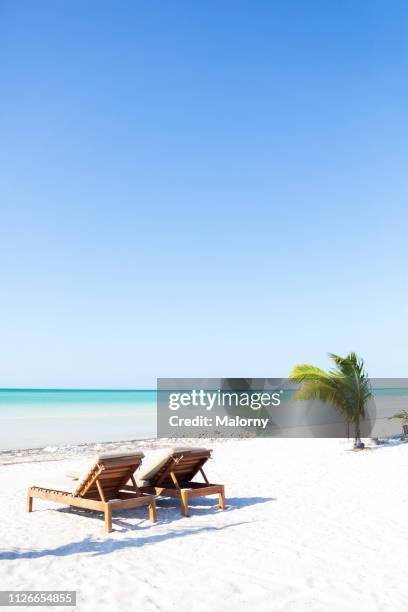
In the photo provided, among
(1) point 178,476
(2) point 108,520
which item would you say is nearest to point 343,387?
(1) point 178,476

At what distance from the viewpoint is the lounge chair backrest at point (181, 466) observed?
7473 mm

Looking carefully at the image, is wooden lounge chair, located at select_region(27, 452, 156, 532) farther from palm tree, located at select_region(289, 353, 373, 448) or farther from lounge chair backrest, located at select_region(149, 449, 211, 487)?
palm tree, located at select_region(289, 353, 373, 448)

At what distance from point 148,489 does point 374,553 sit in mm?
3367

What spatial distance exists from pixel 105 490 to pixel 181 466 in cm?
113

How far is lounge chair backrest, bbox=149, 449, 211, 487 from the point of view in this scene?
7473mm

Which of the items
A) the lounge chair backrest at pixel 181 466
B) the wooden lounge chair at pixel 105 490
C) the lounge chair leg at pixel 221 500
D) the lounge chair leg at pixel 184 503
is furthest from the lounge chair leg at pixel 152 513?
the lounge chair leg at pixel 221 500

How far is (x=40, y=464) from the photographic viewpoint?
1314cm

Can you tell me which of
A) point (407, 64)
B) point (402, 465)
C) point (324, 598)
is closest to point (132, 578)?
point (324, 598)

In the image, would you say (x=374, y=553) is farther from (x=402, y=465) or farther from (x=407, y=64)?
(x=407, y=64)

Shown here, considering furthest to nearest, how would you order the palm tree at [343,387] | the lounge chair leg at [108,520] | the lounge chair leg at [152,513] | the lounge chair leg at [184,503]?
the palm tree at [343,387], the lounge chair leg at [184,503], the lounge chair leg at [152,513], the lounge chair leg at [108,520]

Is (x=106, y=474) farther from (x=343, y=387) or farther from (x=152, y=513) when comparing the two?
(x=343, y=387)

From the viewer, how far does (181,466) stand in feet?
25.3

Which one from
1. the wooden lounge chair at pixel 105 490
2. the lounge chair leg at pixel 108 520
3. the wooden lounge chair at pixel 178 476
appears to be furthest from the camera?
the wooden lounge chair at pixel 178 476

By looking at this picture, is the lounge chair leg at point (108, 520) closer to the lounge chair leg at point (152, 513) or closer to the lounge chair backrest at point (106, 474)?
the lounge chair backrest at point (106, 474)
